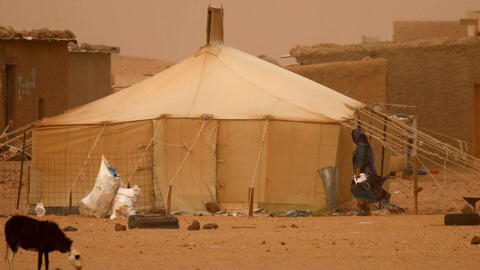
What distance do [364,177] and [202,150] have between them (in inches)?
89.1

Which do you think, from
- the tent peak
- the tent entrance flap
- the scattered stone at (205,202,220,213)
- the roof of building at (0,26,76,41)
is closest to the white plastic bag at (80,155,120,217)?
the tent entrance flap

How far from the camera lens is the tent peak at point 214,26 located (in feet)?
56.9

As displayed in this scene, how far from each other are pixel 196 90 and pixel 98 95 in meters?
15.4

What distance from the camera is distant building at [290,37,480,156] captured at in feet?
73.8

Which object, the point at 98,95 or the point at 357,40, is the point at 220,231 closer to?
the point at 98,95

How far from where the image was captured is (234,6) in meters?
59.0

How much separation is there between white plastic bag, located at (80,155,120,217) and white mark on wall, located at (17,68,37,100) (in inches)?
316

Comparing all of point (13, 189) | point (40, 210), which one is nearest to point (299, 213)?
point (40, 210)

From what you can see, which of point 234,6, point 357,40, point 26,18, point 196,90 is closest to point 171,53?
point 234,6

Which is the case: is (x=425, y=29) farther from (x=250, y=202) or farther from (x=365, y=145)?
(x=250, y=202)

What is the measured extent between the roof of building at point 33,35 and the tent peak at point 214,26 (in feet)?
18.4

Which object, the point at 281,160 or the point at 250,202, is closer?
the point at 250,202

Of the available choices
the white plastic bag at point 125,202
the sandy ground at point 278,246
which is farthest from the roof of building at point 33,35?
the sandy ground at point 278,246

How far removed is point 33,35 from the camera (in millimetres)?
21984
